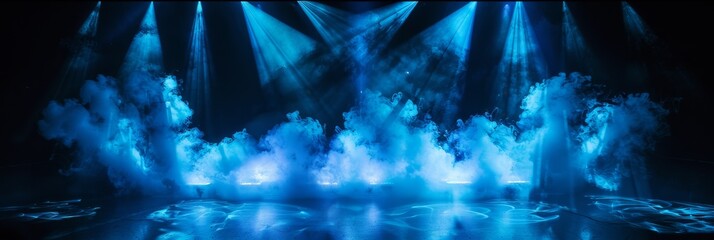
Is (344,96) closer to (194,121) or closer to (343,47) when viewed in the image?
(343,47)

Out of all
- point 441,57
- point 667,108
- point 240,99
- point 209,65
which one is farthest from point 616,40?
point 209,65

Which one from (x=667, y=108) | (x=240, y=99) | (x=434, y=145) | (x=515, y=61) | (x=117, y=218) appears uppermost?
(x=515, y=61)

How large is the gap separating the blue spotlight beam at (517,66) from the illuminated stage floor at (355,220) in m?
3.13

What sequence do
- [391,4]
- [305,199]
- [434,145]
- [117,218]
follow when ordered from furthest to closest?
[391,4] < [434,145] < [305,199] < [117,218]

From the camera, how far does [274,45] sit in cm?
1094

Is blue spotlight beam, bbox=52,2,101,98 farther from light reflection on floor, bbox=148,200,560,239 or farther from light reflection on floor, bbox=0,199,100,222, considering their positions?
light reflection on floor, bbox=148,200,560,239

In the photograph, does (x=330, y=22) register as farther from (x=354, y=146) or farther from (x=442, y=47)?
(x=354, y=146)

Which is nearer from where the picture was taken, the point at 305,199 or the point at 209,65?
the point at 305,199

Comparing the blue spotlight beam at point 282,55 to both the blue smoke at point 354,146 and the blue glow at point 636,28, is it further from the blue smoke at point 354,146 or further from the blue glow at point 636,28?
the blue glow at point 636,28

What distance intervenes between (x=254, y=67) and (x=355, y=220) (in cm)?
568

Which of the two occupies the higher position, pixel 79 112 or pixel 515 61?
pixel 515 61

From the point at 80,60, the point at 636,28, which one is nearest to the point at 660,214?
the point at 636,28

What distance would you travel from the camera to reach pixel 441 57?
10.9 metres

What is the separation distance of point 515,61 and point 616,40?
2.44m
